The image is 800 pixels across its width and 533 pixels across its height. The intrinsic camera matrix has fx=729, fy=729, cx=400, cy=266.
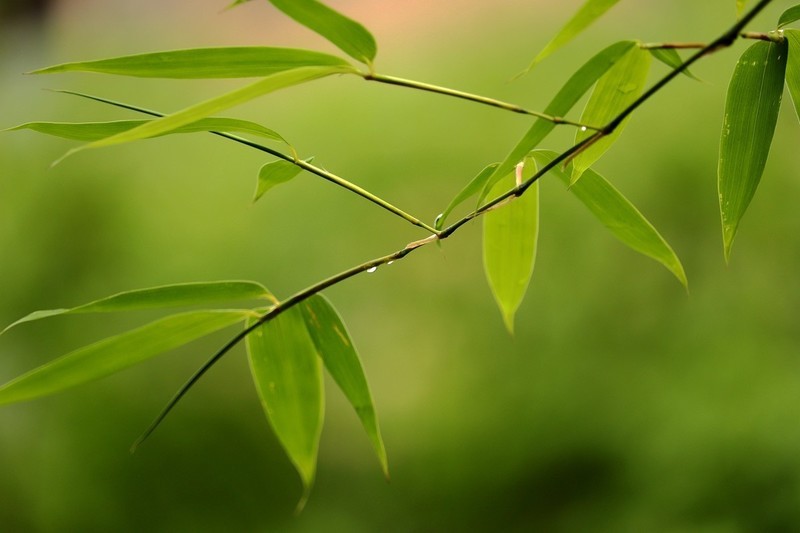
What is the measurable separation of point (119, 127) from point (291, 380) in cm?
16

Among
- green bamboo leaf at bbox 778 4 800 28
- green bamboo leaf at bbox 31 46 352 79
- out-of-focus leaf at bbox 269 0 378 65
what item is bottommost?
green bamboo leaf at bbox 31 46 352 79

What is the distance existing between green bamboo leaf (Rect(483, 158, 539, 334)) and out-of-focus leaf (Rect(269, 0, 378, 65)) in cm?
14

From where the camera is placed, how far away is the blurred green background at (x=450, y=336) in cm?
129

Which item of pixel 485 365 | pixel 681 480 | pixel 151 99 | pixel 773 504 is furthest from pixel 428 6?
pixel 773 504

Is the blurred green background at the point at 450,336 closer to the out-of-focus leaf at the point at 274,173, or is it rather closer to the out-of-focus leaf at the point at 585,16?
the out-of-focus leaf at the point at 274,173

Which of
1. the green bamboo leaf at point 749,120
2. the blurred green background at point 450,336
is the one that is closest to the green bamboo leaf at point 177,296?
the green bamboo leaf at point 749,120

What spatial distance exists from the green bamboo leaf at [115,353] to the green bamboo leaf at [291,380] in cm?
6

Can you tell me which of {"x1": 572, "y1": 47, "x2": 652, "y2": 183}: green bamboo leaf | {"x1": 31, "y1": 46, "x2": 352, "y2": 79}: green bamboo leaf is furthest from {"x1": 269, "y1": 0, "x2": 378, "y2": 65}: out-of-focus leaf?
{"x1": 572, "y1": 47, "x2": 652, "y2": 183}: green bamboo leaf

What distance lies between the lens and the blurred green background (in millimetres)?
1295

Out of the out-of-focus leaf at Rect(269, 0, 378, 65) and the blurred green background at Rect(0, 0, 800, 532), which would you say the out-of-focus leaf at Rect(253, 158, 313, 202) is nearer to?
the out-of-focus leaf at Rect(269, 0, 378, 65)

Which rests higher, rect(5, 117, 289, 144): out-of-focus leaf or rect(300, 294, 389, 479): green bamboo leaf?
rect(5, 117, 289, 144): out-of-focus leaf

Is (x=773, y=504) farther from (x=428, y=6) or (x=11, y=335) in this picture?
(x=11, y=335)

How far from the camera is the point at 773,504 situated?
1.25 m

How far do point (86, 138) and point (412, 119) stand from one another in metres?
1.23
